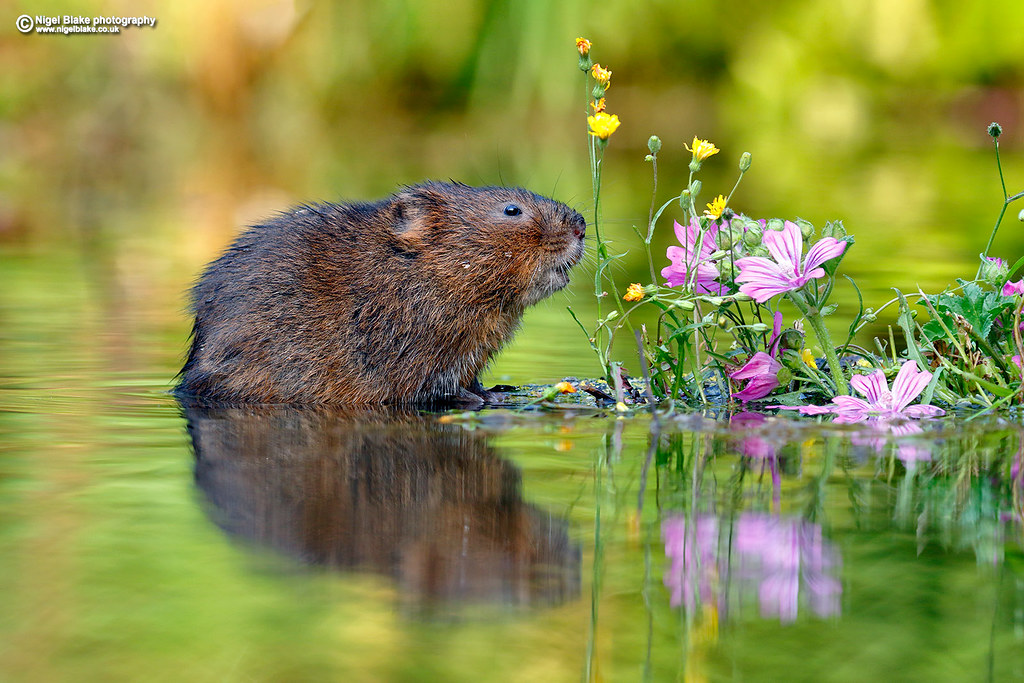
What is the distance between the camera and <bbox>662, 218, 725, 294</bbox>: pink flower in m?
4.21

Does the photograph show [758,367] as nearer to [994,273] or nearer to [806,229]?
[806,229]

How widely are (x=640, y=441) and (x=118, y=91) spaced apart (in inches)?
635

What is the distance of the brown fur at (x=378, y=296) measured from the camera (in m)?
4.93

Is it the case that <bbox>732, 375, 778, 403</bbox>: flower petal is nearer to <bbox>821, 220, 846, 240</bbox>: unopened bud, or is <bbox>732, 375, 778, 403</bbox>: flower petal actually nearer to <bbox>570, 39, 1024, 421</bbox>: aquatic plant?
<bbox>570, 39, 1024, 421</bbox>: aquatic plant

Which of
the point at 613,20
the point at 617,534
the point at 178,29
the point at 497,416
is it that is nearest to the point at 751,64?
the point at 613,20

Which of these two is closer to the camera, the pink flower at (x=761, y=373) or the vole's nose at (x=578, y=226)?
the pink flower at (x=761, y=373)

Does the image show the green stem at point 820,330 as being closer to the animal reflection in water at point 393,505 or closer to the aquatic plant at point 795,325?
the aquatic plant at point 795,325

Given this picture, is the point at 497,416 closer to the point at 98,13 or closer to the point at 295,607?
the point at 295,607

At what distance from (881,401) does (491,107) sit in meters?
15.4

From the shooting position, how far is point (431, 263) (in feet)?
16.9

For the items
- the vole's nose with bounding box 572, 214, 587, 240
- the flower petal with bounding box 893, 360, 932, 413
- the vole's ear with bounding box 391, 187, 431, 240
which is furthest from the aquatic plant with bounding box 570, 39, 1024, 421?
the vole's ear with bounding box 391, 187, 431, 240

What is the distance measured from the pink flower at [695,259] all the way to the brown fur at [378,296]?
906 millimetres

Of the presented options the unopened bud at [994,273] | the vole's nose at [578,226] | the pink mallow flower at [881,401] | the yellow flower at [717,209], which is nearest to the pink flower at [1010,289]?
the unopened bud at [994,273]

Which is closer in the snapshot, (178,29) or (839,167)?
(839,167)
